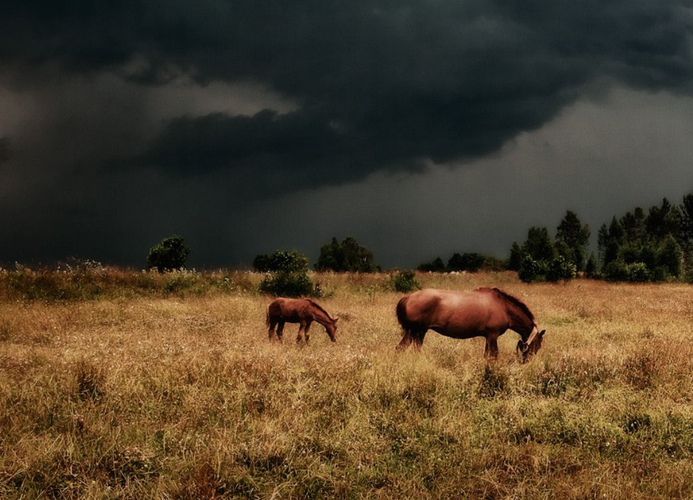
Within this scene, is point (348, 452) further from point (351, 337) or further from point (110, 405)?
point (351, 337)

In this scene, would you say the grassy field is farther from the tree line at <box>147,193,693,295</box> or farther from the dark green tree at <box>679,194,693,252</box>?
the dark green tree at <box>679,194,693,252</box>

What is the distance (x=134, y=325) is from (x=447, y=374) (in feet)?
33.6

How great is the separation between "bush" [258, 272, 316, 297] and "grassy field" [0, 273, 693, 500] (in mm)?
13708

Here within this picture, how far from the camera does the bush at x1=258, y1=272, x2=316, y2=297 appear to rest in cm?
2331

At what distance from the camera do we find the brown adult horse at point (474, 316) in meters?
9.38

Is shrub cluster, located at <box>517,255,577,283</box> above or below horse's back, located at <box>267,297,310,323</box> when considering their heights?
above

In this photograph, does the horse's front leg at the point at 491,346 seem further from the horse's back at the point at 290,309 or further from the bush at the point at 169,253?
the bush at the point at 169,253

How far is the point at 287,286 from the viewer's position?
23406 mm

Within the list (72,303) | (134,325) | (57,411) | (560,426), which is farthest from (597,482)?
(72,303)

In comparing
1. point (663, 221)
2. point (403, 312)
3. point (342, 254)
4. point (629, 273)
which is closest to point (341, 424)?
point (403, 312)

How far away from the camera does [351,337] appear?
1336 centimetres

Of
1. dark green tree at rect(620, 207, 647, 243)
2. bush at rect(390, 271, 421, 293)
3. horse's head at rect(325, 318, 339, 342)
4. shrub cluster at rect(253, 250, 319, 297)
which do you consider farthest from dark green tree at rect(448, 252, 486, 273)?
horse's head at rect(325, 318, 339, 342)

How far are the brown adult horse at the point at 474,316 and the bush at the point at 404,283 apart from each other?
18420mm

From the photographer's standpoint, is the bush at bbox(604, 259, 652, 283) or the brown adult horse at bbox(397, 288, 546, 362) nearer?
the brown adult horse at bbox(397, 288, 546, 362)
